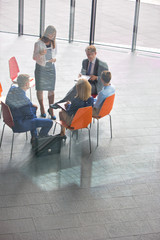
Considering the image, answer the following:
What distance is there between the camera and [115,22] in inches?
265

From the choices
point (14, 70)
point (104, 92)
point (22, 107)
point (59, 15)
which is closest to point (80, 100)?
point (104, 92)

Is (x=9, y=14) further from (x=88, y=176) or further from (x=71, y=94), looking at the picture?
(x=88, y=176)

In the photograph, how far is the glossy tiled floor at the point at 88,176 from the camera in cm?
412

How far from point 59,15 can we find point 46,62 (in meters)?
0.82

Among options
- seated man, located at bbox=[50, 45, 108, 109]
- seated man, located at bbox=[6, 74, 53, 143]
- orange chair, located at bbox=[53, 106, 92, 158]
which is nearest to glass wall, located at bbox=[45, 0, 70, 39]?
seated man, located at bbox=[50, 45, 108, 109]

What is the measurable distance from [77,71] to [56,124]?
0.80 metres

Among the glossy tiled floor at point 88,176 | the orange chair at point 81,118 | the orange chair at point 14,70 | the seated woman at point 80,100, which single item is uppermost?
the orange chair at point 14,70

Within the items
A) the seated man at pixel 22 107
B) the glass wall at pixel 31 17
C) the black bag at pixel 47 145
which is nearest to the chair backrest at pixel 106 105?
the black bag at pixel 47 145

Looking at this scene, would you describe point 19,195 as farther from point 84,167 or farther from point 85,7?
point 85,7

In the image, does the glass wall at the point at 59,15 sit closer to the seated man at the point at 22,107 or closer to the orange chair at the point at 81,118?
the seated man at the point at 22,107

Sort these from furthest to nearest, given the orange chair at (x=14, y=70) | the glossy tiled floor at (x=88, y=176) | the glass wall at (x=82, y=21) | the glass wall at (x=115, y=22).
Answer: the glass wall at (x=115, y=22) < the glass wall at (x=82, y=21) < the orange chair at (x=14, y=70) < the glossy tiled floor at (x=88, y=176)

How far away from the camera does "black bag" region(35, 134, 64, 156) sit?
5281mm

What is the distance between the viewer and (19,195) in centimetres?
449

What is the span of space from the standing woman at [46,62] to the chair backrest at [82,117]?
2.92 ft
